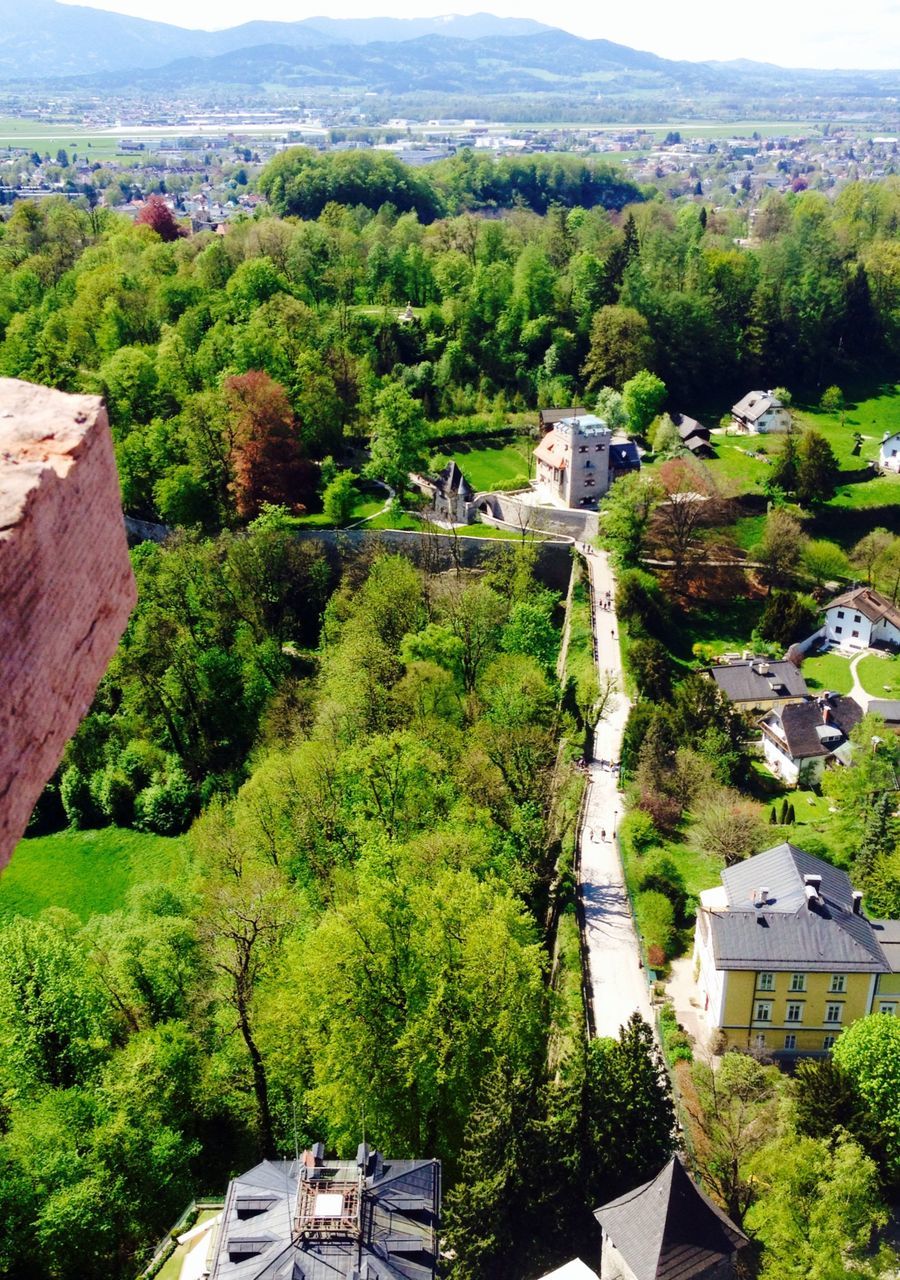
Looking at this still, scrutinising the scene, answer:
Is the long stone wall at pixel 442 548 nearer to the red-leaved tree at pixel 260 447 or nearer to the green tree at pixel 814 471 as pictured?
the red-leaved tree at pixel 260 447

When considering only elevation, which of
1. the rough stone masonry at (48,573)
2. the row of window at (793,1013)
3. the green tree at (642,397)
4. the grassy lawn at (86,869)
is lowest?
the grassy lawn at (86,869)

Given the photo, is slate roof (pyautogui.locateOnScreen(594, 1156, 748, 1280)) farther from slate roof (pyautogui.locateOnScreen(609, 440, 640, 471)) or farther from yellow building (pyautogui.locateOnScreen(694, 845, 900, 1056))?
slate roof (pyautogui.locateOnScreen(609, 440, 640, 471))

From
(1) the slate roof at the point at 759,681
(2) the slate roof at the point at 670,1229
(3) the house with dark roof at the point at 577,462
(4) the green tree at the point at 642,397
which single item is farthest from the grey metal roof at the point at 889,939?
(4) the green tree at the point at 642,397

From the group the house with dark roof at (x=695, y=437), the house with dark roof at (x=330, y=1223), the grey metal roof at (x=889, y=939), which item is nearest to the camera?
the house with dark roof at (x=330, y=1223)

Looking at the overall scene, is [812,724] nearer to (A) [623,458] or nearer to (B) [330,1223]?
(A) [623,458]

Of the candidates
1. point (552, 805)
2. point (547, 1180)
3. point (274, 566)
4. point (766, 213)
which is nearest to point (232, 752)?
point (274, 566)

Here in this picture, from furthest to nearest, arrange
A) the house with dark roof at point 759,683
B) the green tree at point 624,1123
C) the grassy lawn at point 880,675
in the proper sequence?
the grassy lawn at point 880,675 < the house with dark roof at point 759,683 < the green tree at point 624,1123

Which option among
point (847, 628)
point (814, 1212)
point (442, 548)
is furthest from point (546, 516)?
point (814, 1212)

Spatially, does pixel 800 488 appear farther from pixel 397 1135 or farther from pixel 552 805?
pixel 397 1135
